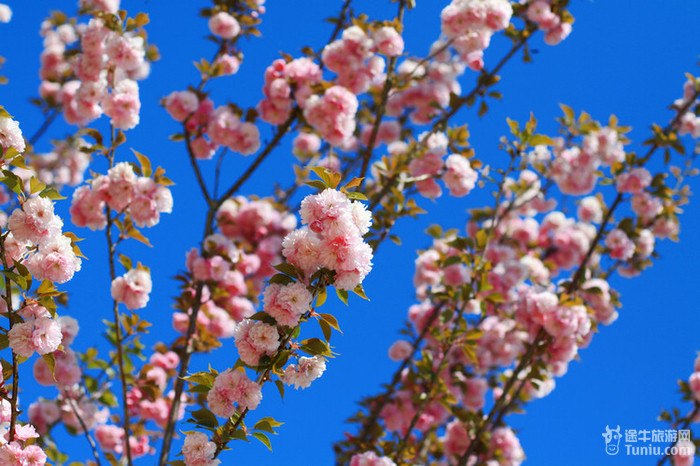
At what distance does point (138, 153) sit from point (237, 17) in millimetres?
1783

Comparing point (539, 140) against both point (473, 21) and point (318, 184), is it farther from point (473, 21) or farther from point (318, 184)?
point (318, 184)

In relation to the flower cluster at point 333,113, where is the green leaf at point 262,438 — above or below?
below

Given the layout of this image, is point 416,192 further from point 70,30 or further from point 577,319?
point 70,30

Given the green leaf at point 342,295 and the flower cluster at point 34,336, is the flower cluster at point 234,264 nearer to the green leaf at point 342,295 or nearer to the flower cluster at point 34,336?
the flower cluster at point 34,336

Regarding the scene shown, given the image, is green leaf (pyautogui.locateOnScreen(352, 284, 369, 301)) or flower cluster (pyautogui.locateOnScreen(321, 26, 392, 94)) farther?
flower cluster (pyautogui.locateOnScreen(321, 26, 392, 94))

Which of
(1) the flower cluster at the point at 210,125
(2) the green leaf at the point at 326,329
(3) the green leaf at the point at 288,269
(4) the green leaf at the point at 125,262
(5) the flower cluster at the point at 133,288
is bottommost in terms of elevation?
(2) the green leaf at the point at 326,329

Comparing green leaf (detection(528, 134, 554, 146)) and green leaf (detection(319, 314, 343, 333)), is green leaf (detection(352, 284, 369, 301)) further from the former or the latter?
green leaf (detection(528, 134, 554, 146))

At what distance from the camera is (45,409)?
3676 mm

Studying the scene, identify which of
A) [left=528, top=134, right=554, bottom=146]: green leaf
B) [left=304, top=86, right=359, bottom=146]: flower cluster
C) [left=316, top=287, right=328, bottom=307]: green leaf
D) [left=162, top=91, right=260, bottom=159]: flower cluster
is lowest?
[left=316, top=287, right=328, bottom=307]: green leaf

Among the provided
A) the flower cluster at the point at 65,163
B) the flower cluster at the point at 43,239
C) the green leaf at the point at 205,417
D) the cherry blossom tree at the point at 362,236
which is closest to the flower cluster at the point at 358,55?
the cherry blossom tree at the point at 362,236

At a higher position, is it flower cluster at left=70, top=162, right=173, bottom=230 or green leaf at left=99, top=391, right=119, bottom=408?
flower cluster at left=70, top=162, right=173, bottom=230

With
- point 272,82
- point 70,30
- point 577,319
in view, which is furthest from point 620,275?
point 70,30

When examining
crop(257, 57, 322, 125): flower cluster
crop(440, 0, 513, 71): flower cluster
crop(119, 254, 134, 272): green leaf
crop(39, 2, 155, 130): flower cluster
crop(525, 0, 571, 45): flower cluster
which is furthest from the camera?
crop(525, 0, 571, 45): flower cluster

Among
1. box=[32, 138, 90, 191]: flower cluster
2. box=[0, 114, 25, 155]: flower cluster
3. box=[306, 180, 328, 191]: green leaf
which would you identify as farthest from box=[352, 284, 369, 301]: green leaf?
box=[32, 138, 90, 191]: flower cluster
